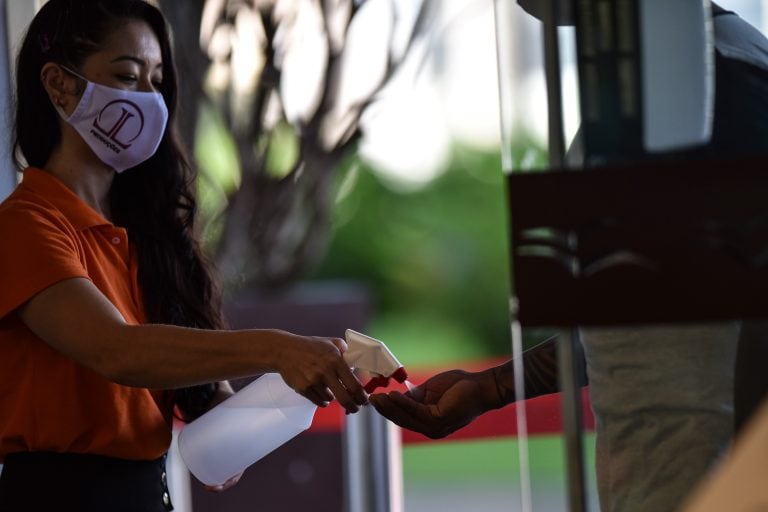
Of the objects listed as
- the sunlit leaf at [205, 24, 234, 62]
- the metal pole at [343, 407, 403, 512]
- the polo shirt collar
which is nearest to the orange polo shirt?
the polo shirt collar

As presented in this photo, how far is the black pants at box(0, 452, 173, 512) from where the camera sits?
1.51m

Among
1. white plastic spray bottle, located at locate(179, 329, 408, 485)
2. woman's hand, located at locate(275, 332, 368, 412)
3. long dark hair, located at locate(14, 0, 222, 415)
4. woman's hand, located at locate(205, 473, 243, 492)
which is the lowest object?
woman's hand, located at locate(205, 473, 243, 492)

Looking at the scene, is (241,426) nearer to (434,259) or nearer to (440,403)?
(440,403)

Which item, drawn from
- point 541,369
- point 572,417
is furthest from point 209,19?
point 572,417

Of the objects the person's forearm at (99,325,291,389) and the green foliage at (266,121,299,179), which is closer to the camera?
the person's forearm at (99,325,291,389)

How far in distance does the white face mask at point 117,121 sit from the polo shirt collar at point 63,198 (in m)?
0.08

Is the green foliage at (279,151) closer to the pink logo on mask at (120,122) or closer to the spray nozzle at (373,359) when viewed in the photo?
the pink logo on mask at (120,122)

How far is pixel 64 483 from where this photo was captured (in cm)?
152

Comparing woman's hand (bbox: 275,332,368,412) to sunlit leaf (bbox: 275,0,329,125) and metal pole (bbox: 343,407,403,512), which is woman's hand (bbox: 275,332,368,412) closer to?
metal pole (bbox: 343,407,403,512)

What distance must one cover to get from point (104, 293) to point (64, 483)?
0.27 m

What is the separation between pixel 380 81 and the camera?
11.2 feet

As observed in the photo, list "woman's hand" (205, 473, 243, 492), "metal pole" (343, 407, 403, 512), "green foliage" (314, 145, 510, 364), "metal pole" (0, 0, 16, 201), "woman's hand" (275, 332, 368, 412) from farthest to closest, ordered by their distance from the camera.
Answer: "green foliage" (314, 145, 510, 364) → "metal pole" (343, 407, 403, 512) → "metal pole" (0, 0, 16, 201) → "woman's hand" (205, 473, 243, 492) → "woman's hand" (275, 332, 368, 412)

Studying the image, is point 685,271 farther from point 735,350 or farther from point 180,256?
point 180,256

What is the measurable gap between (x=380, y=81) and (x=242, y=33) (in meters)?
0.46
